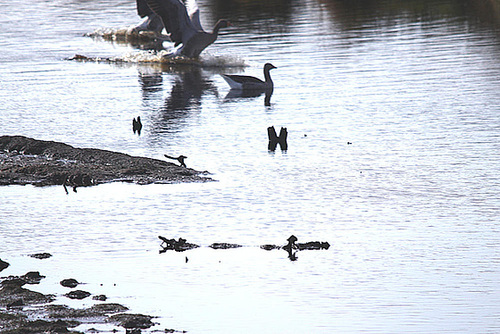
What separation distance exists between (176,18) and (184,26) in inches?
14.1

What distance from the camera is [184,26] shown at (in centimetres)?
2953

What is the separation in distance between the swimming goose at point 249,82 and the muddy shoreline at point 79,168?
325 inches

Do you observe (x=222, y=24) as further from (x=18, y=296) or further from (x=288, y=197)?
(x=18, y=296)

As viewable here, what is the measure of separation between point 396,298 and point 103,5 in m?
47.9

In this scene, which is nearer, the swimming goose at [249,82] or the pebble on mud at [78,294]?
the pebble on mud at [78,294]

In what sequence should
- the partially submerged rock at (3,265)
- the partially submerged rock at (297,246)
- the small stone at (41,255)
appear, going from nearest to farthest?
1. the partially submerged rock at (3,265)
2. the small stone at (41,255)
3. the partially submerged rock at (297,246)

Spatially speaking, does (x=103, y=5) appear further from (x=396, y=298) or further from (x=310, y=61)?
(x=396, y=298)

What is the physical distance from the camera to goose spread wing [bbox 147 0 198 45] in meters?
28.6

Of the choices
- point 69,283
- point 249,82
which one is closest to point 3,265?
point 69,283

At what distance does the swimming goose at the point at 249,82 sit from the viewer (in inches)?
937

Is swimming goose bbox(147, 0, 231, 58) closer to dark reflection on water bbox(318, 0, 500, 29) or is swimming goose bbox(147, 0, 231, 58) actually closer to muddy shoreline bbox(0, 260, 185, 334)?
dark reflection on water bbox(318, 0, 500, 29)

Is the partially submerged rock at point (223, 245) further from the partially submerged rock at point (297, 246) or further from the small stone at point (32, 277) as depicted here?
the small stone at point (32, 277)

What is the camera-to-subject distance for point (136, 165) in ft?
49.1

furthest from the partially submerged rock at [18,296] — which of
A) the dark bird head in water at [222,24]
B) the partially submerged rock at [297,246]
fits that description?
the dark bird head in water at [222,24]
